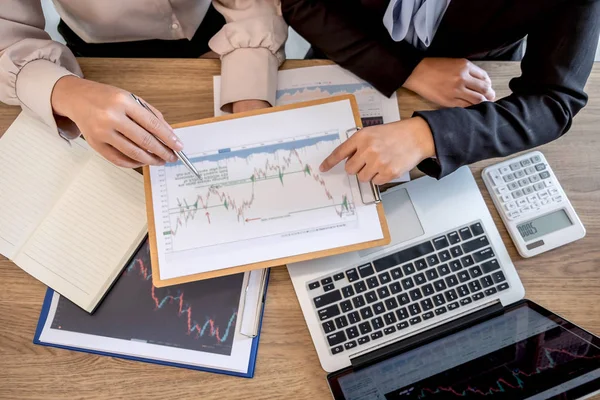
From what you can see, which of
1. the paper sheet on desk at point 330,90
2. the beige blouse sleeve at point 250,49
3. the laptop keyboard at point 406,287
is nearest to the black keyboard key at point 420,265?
the laptop keyboard at point 406,287

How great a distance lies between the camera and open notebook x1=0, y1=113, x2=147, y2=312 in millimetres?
649

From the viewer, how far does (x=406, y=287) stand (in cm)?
65

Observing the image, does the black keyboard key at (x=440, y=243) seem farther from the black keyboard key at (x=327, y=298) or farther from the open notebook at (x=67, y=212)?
the open notebook at (x=67, y=212)

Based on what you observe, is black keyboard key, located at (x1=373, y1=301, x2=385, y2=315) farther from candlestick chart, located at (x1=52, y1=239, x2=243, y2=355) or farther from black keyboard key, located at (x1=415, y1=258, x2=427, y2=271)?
candlestick chart, located at (x1=52, y1=239, x2=243, y2=355)

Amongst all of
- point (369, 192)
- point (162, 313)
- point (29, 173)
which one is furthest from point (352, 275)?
point (29, 173)

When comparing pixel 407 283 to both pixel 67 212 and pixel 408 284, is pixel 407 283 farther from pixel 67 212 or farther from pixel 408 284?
pixel 67 212

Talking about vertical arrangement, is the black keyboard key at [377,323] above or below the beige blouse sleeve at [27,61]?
below

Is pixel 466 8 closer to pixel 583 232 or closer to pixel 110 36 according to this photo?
pixel 583 232

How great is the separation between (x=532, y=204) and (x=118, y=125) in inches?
23.4

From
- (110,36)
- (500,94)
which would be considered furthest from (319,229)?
(110,36)

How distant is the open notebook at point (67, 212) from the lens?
65 cm

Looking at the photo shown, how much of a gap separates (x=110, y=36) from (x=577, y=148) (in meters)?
0.85

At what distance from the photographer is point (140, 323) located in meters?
0.64

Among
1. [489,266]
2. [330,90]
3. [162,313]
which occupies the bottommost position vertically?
[162,313]
